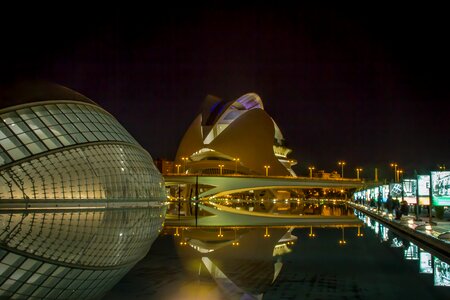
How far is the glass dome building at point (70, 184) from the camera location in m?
13.6

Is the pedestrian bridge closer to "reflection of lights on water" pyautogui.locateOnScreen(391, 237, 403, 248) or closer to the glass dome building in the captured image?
the glass dome building

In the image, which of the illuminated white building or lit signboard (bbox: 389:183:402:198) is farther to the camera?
the illuminated white building

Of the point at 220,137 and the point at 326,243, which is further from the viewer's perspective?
the point at 220,137

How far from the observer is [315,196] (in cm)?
15462

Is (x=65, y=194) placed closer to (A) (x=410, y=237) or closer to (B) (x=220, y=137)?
(A) (x=410, y=237)

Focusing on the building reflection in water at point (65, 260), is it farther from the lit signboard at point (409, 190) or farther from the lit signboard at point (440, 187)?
the lit signboard at point (409, 190)

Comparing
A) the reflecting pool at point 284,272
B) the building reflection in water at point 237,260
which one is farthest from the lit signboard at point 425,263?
the building reflection in water at point 237,260

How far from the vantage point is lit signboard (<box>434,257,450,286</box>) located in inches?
359

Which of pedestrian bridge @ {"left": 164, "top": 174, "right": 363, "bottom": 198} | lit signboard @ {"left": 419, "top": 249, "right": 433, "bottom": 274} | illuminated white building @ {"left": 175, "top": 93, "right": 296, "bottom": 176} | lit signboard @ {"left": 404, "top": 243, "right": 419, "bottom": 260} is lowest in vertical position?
lit signboard @ {"left": 404, "top": 243, "right": 419, "bottom": 260}

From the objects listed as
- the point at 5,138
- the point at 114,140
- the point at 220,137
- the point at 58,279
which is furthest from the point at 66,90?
the point at 220,137

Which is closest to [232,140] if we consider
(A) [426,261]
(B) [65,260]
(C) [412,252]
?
(C) [412,252]

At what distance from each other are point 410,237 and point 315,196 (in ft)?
449

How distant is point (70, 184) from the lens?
36.6 meters

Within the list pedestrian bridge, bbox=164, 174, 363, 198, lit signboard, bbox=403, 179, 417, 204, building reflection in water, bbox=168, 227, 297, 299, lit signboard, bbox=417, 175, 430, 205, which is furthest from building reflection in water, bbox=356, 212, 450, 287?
pedestrian bridge, bbox=164, 174, 363, 198
